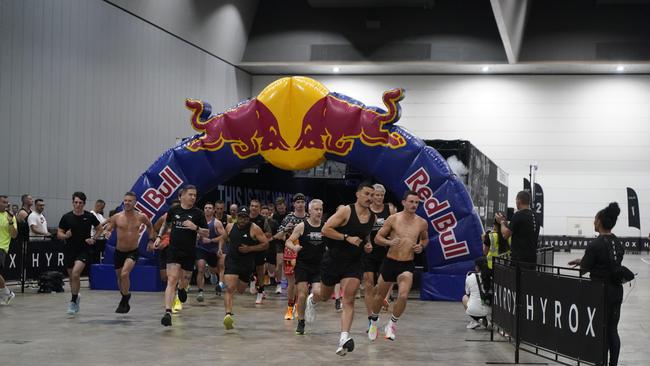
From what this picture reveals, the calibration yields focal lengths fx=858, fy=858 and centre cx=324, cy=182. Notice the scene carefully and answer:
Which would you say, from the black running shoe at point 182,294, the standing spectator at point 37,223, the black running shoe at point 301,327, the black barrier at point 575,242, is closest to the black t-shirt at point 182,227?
the black running shoe at point 182,294

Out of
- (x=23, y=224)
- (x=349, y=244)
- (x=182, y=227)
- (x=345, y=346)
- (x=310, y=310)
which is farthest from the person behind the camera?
(x=23, y=224)

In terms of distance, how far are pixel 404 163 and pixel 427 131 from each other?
2304 centimetres

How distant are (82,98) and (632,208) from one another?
23616 mm

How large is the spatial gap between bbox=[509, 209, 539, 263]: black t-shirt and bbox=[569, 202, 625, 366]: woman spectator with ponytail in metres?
3.57

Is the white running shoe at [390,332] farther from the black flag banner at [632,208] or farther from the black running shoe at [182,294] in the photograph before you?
the black flag banner at [632,208]

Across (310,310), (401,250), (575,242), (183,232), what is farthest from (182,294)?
(575,242)

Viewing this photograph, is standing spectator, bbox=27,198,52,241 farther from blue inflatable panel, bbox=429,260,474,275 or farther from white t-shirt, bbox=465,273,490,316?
white t-shirt, bbox=465,273,490,316

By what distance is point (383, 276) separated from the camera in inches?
442

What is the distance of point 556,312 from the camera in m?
8.74

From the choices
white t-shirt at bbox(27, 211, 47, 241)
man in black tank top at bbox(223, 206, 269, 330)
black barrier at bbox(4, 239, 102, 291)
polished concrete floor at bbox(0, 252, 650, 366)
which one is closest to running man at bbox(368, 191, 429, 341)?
polished concrete floor at bbox(0, 252, 650, 366)

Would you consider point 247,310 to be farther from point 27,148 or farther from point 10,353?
point 27,148

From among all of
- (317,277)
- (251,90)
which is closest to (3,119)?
(317,277)

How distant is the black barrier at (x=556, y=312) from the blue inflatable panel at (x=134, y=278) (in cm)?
951

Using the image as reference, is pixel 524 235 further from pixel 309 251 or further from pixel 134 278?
pixel 134 278
